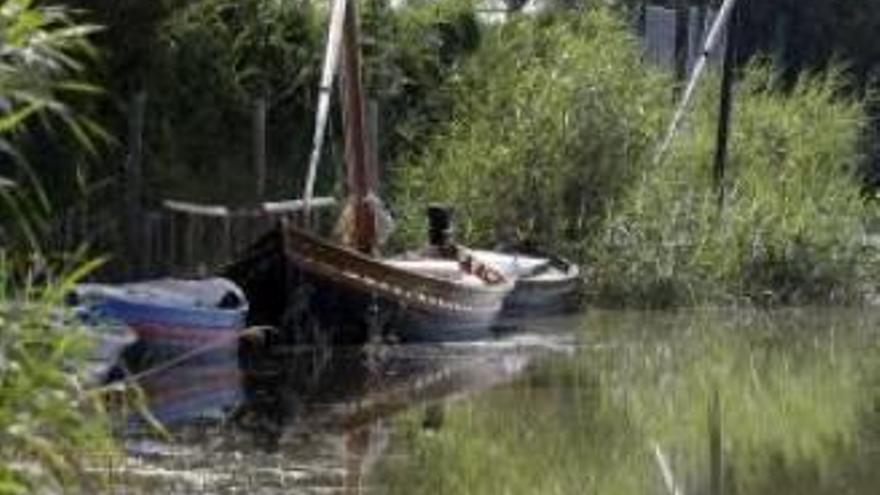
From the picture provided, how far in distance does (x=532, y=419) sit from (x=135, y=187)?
7009 millimetres

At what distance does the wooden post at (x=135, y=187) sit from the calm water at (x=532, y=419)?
2.19 metres

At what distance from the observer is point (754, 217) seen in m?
32.8

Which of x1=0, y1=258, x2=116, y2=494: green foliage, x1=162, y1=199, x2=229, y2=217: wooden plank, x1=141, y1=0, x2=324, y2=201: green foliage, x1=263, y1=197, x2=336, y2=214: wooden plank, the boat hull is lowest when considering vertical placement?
the boat hull

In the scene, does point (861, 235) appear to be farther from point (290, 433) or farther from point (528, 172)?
point (290, 433)

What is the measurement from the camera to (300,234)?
2373cm

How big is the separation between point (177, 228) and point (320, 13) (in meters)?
6.15

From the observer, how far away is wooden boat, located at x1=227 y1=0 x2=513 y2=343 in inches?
947

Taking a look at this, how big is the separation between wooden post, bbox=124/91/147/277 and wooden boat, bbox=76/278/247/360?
209cm

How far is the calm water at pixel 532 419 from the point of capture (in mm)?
14852

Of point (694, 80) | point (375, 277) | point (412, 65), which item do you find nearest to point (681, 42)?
point (694, 80)

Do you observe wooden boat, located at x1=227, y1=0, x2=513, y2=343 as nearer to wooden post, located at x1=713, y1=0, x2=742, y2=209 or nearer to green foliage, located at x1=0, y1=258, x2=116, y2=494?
wooden post, located at x1=713, y1=0, x2=742, y2=209

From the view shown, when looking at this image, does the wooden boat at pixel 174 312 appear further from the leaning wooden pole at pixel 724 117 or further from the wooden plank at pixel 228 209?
the leaning wooden pole at pixel 724 117

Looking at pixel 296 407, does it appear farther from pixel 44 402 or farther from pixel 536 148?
pixel 536 148

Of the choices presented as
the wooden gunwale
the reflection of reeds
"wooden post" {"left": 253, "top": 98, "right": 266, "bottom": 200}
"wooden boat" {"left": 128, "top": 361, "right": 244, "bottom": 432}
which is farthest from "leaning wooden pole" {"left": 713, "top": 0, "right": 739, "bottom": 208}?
"wooden boat" {"left": 128, "top": 361, "right": 244, "bottom": 432}
